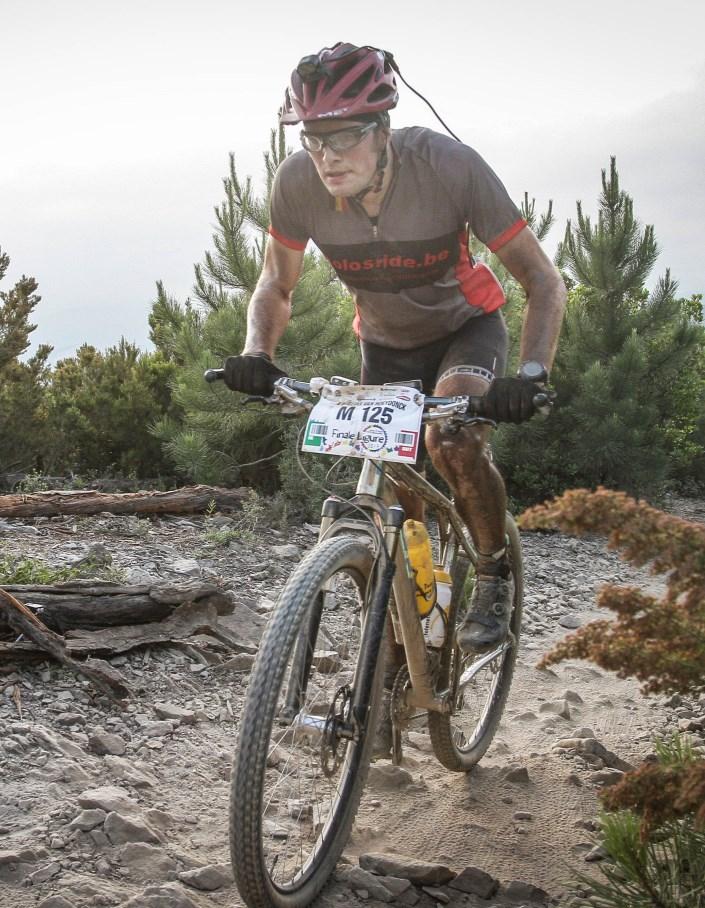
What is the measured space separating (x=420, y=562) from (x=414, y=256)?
1.12 m

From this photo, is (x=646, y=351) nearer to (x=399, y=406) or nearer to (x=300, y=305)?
(x=300, y=305)

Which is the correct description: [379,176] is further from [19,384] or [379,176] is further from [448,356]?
[19,384]

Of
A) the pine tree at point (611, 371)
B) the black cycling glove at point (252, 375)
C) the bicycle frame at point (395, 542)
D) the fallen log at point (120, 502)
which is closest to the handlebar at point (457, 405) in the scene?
the black cycling glove at point (252, 375)

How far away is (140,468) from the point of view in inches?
393

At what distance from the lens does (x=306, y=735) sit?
270 centimetres

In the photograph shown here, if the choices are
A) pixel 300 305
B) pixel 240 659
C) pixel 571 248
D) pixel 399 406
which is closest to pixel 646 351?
pixel 571 248

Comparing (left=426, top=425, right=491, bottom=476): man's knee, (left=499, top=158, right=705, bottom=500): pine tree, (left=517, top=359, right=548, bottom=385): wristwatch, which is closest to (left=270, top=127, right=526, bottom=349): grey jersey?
(left=426, top=425, right=491, bottom=476): man's knee

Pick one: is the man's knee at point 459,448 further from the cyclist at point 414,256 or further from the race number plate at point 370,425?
the race number plate at point 370,425

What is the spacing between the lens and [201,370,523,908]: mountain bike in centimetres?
238

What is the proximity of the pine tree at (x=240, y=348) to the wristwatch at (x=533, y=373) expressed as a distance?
5665mm

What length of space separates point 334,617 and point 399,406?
641 millimetres

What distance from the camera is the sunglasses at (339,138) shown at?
3.16 meters

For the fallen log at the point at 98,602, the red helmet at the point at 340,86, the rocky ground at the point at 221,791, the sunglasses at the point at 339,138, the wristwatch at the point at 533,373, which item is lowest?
the rocky ground at the point at 221,791

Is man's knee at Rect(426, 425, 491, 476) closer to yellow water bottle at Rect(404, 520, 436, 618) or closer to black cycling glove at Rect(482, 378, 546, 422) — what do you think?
yellow water bottle at Rect(404, 520, 436, 618)
